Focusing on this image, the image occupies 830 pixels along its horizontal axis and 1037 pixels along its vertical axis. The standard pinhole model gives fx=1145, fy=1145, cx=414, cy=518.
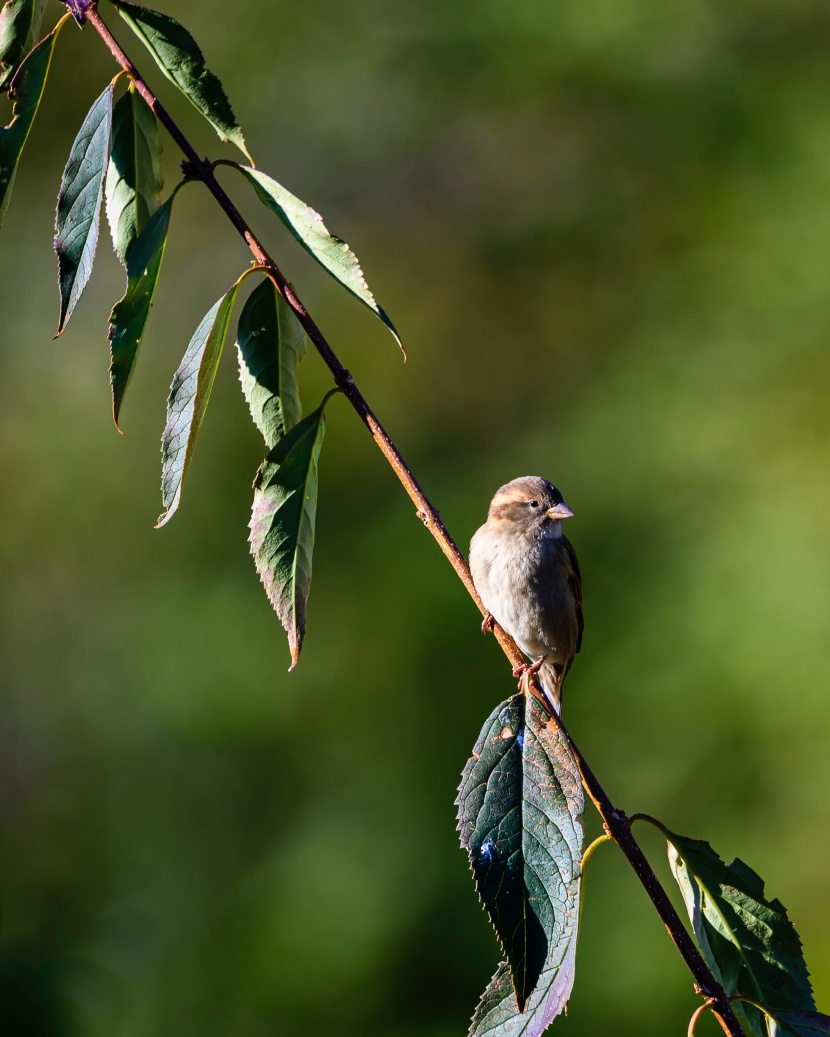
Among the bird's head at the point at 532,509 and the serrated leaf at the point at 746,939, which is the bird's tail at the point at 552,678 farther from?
the serrated leaf at the point at 746,939

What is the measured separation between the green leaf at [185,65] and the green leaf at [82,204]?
9 centimetres

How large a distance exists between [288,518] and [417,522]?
5.76 m

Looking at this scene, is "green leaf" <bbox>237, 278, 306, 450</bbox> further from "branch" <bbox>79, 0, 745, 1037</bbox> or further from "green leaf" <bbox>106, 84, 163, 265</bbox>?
"green leaf" <bbox>106, 84, 163, 265</bbox>

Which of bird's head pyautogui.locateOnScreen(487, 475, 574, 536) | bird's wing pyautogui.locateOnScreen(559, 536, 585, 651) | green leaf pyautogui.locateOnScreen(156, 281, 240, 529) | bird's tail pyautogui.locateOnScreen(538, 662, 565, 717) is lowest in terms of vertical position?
bird's tail pyautogui.locateOnScreen(538, 662, 565, 717)

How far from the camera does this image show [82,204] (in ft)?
4.97

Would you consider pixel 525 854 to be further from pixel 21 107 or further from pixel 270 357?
pixel 21 107

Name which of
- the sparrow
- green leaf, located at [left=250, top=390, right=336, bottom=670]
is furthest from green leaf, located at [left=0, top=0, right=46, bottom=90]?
the sparrow

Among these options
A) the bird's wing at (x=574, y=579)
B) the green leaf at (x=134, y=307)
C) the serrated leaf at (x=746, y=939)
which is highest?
the green leaf at (x=134, y=307)

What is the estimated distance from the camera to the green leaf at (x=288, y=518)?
1.45 meters

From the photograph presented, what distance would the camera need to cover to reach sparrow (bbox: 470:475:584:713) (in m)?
3.53

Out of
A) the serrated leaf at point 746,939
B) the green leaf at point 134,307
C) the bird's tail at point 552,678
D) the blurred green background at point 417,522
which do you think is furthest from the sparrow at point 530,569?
the blurred green background at point 417,522

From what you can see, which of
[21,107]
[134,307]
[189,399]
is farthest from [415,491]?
[21,107]

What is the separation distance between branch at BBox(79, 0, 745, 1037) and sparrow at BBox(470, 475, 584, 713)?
1968mm

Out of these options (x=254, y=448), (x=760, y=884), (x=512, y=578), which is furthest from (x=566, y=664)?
(x=254, y=448)
